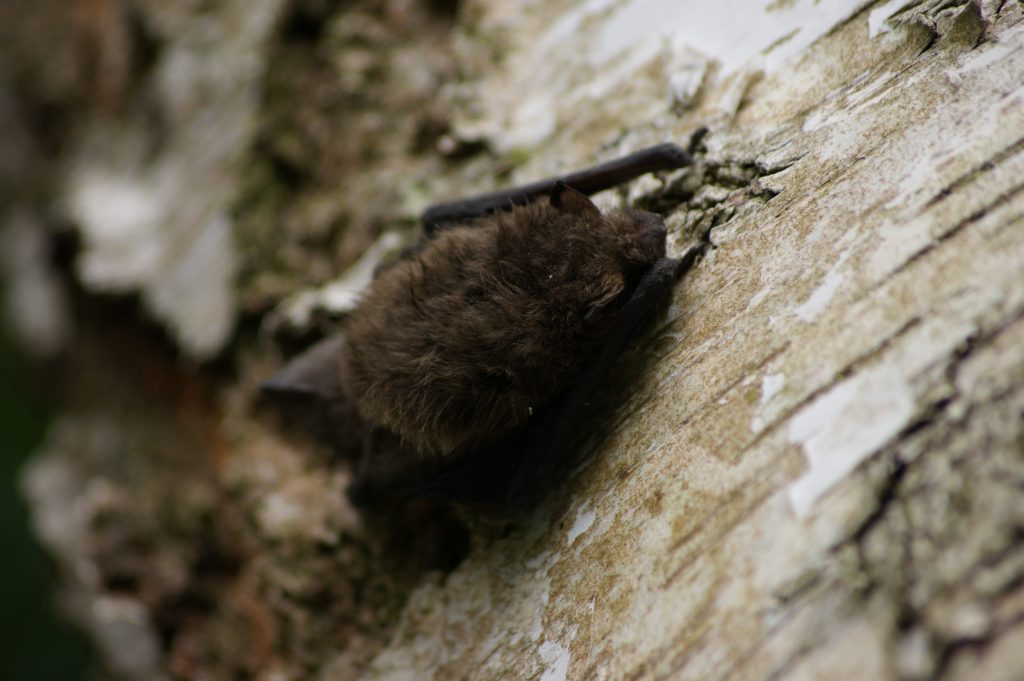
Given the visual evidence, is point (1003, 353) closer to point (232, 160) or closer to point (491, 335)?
point (491, 335)

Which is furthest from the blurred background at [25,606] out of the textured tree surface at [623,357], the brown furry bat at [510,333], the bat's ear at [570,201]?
the bat's ear at [570,201]

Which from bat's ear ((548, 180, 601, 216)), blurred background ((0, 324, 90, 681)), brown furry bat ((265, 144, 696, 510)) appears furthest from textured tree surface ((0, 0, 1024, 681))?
blurred background ((0, 324, 90, 681))

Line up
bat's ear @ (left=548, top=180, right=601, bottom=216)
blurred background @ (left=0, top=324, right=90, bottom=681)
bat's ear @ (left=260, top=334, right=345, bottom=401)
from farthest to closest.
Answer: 1. blurred background @ (left=0, top=324, right=90, bottom=681)
2. bat's ear @ (left=260, top=334, right=345, bottom=401)
3. bat's ear @ (left=548, top=180, right=601, bottom=216)

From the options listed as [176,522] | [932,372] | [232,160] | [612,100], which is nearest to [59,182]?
[232,160]

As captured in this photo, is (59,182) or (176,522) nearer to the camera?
(176,522)

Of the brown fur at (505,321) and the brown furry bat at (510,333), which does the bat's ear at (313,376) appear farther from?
the brown fur at (505,321)

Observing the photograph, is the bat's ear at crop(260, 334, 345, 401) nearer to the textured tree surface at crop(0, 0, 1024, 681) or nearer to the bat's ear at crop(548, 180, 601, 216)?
the textured tree surface at crop(0, 0, 1024, 681)
